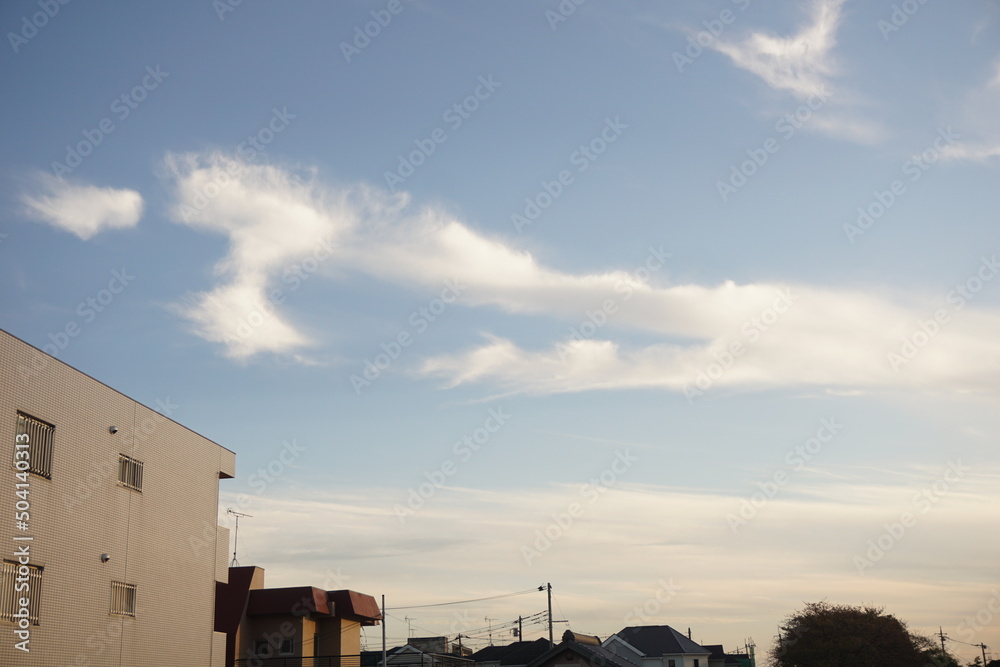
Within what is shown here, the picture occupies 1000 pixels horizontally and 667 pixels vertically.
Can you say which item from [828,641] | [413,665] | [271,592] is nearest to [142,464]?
[271,592]

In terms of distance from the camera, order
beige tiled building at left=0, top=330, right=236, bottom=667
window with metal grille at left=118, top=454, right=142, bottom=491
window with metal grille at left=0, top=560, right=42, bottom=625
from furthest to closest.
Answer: window with metal grille at left=118, top=454, right=142, bottom=491, beige tiled building at left=0, top=330, right=236, bottom=667, window with metal grille at left=0, top=560, right=42, bottom=625

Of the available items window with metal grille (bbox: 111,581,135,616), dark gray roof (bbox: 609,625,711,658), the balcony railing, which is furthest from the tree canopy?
window with metal grille (bbox: 111,581,135,616)

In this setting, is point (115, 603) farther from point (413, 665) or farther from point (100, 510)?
point (413, 665)

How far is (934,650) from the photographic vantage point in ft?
210

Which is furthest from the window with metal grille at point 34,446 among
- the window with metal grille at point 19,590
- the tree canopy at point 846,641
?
the tree canopy at point 846,641

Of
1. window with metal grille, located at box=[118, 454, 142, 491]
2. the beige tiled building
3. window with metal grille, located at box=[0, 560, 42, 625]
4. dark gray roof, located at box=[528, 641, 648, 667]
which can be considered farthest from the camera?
dark gray roof, located at box=[528, 641, 648, 667]

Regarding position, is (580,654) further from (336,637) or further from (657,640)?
(657,640)

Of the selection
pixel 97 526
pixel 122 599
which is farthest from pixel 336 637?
pixel 97 526

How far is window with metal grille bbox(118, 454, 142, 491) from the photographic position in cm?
2223

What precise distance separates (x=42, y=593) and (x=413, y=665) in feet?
71.1

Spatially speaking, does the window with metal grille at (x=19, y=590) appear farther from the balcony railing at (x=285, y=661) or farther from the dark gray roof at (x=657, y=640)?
the dark gray roof at (x=657, y=640)

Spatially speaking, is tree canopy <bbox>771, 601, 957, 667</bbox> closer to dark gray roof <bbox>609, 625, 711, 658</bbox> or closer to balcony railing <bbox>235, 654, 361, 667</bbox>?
dark gray roof <bbox>609, 625, 711, 658</bbox>

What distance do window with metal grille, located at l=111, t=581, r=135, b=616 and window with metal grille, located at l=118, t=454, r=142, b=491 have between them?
2.49 meters

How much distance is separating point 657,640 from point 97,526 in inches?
2470
